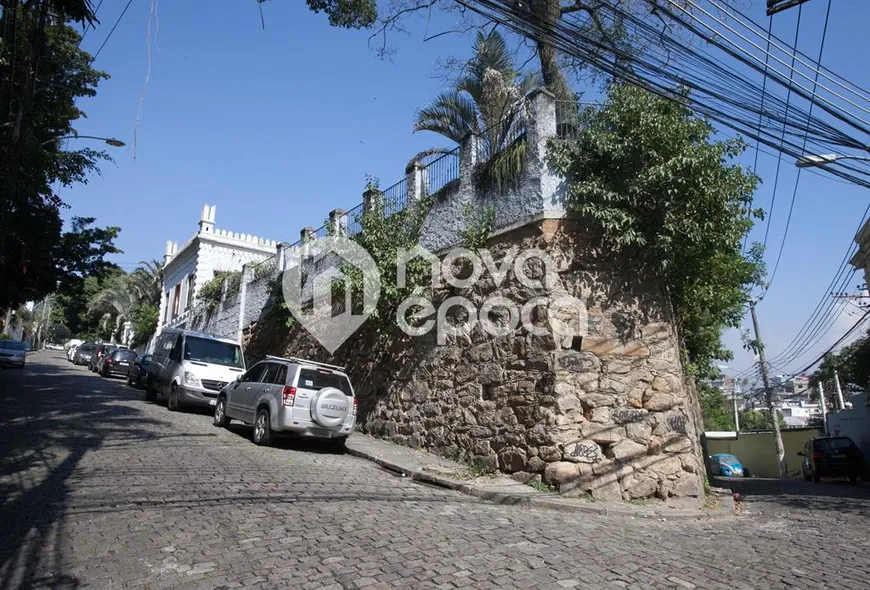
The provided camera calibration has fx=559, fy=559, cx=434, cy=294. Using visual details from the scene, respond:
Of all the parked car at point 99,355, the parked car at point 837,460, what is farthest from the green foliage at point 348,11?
the parked car at point 99,355

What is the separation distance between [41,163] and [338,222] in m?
7.79

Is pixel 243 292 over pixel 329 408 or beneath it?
over

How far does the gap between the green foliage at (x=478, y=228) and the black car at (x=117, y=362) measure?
22.8 metres

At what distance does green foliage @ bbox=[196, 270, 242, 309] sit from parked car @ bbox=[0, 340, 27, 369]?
9836 mm

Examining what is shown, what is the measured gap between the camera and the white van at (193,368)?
48.3 ft

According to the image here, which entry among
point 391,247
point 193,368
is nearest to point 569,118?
point 391,247

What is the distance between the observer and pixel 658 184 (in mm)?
9102

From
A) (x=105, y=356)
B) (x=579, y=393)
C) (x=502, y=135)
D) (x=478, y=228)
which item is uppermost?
(x=502, y=135)

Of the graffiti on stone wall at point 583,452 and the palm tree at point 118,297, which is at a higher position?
the palm tree at point 118,297

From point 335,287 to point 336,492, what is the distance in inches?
276

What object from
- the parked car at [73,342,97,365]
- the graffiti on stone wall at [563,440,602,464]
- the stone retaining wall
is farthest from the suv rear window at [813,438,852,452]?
the parked car at [73,342,97,365]

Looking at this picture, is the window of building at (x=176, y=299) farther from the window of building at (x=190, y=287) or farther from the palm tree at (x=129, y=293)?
the palm tree at (x=129, y=293)

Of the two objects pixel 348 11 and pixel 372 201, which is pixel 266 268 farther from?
pixel 348 11

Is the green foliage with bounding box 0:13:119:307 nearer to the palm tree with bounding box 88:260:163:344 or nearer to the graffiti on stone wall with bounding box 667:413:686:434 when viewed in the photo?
the graffiti on stone wall with bounding box 667:413:686:434
